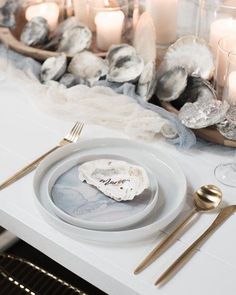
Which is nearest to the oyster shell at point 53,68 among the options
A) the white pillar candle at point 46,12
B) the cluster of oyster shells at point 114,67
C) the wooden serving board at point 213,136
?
the cluster of oyster shells at point 114,67

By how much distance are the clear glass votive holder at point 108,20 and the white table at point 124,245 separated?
1.12ft

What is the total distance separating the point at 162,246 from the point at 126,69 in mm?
420

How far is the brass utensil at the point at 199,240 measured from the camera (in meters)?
0.65

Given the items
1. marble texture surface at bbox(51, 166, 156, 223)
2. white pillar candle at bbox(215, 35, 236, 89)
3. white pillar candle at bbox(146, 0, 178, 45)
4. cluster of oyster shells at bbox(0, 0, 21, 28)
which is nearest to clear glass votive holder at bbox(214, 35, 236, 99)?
white pillar candle at bbox(215, 35, 236, 89)

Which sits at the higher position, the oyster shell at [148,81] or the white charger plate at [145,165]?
the oyster shell at [148,81]

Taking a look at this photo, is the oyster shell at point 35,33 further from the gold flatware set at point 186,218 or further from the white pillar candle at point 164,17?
the gold flatware set at point 186,218

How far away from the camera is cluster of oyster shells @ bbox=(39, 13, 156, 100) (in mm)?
986

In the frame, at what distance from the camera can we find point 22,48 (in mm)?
1153

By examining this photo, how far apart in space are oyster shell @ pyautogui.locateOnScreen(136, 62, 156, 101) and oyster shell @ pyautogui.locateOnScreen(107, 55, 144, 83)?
0.05 feet

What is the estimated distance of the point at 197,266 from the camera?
668mm

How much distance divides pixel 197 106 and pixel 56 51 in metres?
0.40

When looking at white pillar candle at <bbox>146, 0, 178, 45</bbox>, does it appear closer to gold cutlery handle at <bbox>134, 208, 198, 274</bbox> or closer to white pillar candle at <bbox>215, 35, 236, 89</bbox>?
white pillar candle at <bbox>215, 35, 236, 89</bbox>

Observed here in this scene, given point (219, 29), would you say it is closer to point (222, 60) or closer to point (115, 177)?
point (222, 60)

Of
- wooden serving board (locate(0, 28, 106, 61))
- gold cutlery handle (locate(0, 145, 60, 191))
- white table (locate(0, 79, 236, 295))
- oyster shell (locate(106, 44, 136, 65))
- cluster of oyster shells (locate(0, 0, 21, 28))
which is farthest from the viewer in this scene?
cluster of oyster shells (locate(0, 0, 21, 28))
